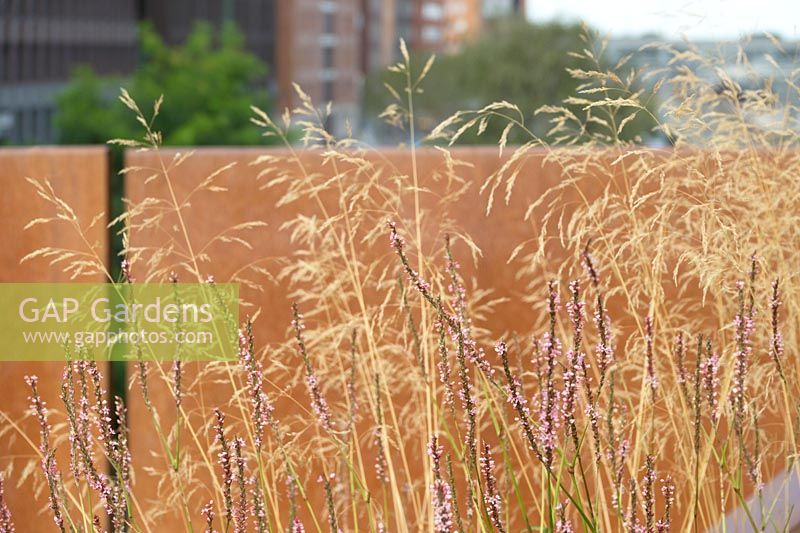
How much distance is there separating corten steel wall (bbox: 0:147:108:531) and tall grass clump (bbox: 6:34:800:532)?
0.62 feet

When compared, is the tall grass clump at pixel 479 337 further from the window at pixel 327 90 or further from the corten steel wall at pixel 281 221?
the window at pixel 327 90

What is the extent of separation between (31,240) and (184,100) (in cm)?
3768

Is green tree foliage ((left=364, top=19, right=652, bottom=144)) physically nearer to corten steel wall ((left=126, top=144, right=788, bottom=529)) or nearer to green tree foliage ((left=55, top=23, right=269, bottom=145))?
green tree foliage ((left=55, top=23, right=269, bottom=145))

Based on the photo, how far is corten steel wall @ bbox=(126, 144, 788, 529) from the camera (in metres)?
3.65

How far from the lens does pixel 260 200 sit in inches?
150

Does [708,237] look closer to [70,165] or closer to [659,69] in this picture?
[659,69]

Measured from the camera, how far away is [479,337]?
3719 mm

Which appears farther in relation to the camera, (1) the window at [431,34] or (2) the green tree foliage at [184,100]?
(1) the window at [431,34]

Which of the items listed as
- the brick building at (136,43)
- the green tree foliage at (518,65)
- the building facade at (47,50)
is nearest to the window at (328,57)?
the brick building at (136,43)

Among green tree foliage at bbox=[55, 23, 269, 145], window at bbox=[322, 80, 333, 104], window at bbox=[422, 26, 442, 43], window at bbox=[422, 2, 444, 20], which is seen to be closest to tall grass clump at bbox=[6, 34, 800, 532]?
green tree foliage at bbox=[55, 23, 269, 145]

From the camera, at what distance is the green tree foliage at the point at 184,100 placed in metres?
38.1

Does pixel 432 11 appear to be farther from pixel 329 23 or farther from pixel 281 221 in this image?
pixel 281 221

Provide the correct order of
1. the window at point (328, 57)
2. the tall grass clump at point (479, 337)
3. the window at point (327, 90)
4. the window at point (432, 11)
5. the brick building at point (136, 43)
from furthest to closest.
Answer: the window at point (432, 11)
the window at point (328, 57)
the window at point (327, 90)
the brick building at point (136, 43)
the tall grass clump at point (479, 337)

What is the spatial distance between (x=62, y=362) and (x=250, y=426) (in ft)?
1.37
